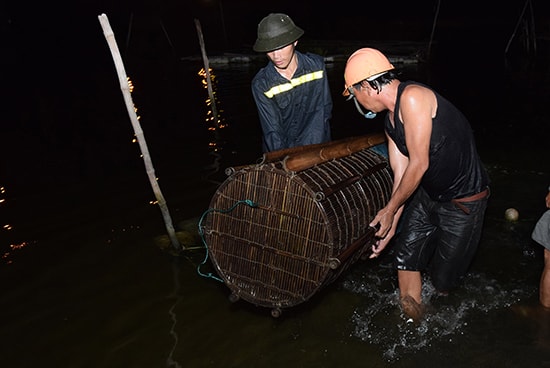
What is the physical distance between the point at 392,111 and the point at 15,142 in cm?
1202

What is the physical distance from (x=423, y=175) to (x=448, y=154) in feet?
0.82

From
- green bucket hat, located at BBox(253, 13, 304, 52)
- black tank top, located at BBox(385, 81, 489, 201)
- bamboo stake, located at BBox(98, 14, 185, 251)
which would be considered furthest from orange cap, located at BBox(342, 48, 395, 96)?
bamboo stake, located at BBox(98, 14, 185, 251)

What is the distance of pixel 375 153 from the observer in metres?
4.71

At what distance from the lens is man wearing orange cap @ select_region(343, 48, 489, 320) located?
10.7 ft

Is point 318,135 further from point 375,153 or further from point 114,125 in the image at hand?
point 114,125

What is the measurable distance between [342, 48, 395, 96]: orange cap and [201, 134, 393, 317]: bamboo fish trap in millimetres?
818

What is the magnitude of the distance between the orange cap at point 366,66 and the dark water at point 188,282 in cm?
257

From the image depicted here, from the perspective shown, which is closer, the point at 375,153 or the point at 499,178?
the point at 375,153

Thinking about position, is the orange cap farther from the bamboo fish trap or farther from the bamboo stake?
the bamboo stake

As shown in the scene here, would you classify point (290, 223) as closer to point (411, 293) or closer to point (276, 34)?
point (411, 293)

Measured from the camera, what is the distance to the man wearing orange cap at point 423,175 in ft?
10.7

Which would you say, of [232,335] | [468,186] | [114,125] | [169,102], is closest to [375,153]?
[468,186]

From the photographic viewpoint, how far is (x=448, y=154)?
11.4 feet

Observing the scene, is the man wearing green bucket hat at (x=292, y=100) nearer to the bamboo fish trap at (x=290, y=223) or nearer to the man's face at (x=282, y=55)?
the man's face at (x=282, y=55)
